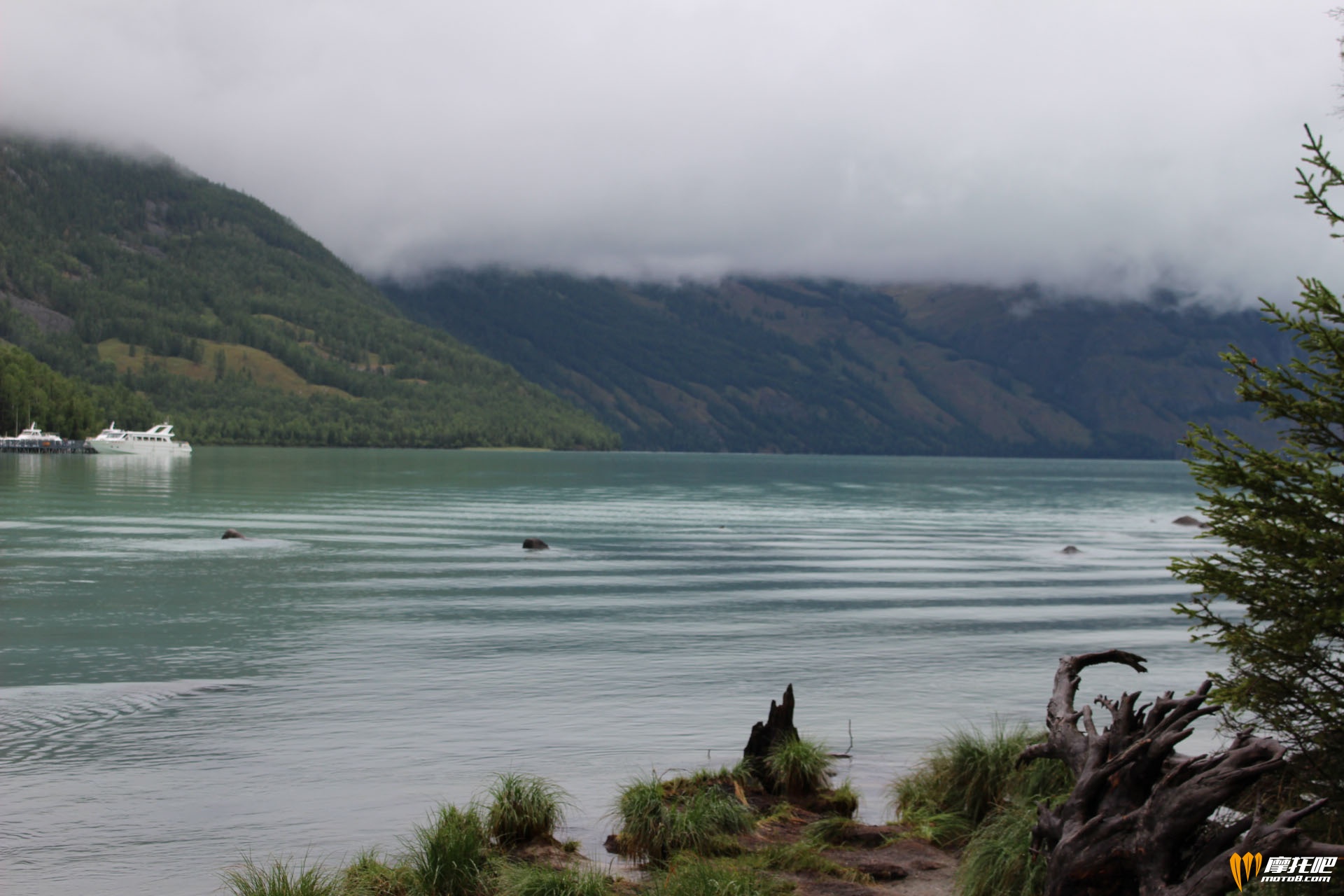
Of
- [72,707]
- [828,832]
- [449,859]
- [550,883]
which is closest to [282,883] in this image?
[449,859]

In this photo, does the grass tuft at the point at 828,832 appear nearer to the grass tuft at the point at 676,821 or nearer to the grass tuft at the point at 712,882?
the grass tuft at the point at 676,821

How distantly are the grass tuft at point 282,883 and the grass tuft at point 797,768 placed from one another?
21.4ft

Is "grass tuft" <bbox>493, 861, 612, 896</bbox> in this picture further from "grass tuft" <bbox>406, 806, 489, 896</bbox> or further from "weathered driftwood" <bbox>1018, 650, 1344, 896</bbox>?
"weathered driftwood" <bbox>1018, 650, 1344, 896</bbox>

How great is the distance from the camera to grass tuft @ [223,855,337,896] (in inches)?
421

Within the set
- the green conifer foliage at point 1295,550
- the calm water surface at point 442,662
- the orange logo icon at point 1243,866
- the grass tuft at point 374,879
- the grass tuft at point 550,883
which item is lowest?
the calm water surface at point 442,662

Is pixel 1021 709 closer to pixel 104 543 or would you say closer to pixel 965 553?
pixel 965 553

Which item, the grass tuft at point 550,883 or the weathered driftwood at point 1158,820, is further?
the grass tuft at point 550,883

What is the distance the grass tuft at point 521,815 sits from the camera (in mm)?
13992

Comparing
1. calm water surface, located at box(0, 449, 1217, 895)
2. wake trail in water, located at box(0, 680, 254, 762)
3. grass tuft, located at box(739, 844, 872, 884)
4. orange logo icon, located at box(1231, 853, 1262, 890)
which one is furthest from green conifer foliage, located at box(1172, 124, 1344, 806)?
wake trail in water, located at box(0, 680, 254, 762)

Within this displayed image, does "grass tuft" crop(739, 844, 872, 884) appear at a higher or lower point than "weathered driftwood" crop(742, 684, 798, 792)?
lower

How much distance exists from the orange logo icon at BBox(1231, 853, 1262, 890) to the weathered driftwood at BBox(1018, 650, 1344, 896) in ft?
0.21

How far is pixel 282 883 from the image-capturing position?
10766 millimetres

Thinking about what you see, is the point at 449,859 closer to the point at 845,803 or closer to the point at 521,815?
the point at 521,815

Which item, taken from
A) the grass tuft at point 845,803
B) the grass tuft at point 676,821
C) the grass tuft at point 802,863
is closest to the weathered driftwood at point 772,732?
the grass tuft at point 845,803
